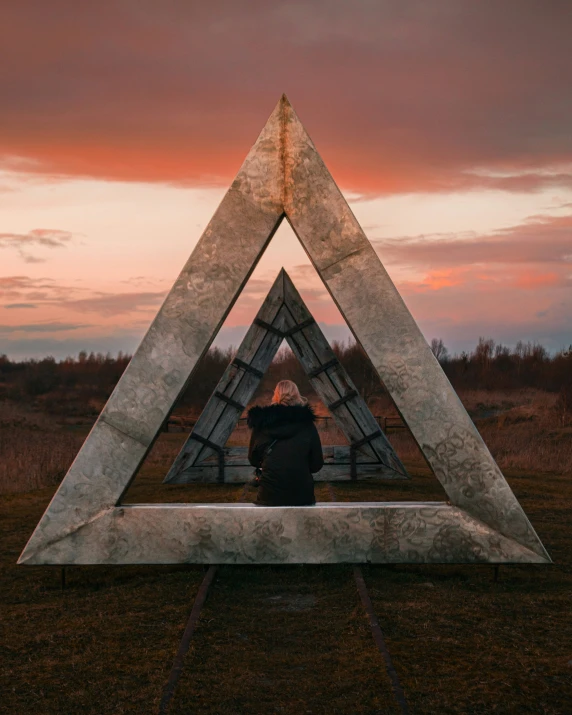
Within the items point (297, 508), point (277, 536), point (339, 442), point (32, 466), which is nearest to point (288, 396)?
point (297, 508)

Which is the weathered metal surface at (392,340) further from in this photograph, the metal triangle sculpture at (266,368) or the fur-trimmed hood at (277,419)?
the metal triangle sculpture at (266,368)

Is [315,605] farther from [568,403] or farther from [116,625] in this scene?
[568,403]

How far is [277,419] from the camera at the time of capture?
25.0 feet

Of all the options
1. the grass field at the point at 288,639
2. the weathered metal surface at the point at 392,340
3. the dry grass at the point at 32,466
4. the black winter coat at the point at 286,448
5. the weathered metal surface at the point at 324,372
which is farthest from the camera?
the dry grass at the point at 32,466

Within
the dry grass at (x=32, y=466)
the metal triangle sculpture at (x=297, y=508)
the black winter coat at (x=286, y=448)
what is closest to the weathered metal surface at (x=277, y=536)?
the metal triangle sculpture at (x=297, y=508)

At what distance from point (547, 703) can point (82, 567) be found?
192 inches

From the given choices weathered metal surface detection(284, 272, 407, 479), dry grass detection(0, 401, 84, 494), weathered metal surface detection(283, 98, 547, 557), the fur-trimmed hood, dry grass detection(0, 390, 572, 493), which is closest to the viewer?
weathered metal surface detection(283, 98, 547, 557)

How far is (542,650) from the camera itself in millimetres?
5523

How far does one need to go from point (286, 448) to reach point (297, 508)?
36.4 inches

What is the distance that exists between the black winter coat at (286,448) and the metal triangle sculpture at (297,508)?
57 cm

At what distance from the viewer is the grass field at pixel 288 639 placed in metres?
4.66

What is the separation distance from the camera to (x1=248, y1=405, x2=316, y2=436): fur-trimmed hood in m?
7.61

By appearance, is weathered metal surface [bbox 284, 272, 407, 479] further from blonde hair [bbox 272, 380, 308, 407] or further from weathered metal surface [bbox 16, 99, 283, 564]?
weathered metal surface [bbox 16, 99, 283, 564]

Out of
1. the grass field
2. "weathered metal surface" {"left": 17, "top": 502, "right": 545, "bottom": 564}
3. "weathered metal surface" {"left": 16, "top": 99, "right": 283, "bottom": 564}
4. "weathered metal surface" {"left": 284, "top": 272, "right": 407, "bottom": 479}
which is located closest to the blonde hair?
"weathered metal surface" {"left": 16, "top": 99, "right": 283, "bottom": 564}
